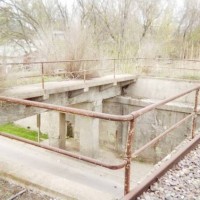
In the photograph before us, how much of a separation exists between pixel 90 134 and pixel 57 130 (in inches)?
69.9

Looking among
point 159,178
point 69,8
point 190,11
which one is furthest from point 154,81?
point 190,11

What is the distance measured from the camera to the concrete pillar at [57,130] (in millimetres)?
13086

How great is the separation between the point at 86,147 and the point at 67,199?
32.7 feet

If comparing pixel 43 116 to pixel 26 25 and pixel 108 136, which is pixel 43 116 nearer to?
pixel 108 136

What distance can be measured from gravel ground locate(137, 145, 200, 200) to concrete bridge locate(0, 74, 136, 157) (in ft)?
18.5

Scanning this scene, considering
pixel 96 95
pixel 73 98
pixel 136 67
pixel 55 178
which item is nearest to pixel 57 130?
pixel 96 95

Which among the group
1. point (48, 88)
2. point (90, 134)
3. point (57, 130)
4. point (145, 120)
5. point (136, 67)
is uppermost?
point (136, 67)

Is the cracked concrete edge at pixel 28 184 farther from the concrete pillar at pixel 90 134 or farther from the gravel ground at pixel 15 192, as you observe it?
the concrete pillar at pixel 90 134

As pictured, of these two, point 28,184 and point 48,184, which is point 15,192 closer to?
point 28,184

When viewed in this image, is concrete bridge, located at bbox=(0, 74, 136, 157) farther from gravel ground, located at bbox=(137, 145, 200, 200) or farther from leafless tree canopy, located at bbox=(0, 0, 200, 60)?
leafless tree canopy, located at bbox=(0, 0, 200, 60)

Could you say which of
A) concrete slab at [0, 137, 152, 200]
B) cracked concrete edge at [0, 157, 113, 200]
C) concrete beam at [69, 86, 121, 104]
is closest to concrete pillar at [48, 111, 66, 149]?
concrete beam at [69, 86, 121, 104]

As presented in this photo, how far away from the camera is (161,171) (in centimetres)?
317

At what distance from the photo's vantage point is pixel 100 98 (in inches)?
499

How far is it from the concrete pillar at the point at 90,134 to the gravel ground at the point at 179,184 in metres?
8.53
